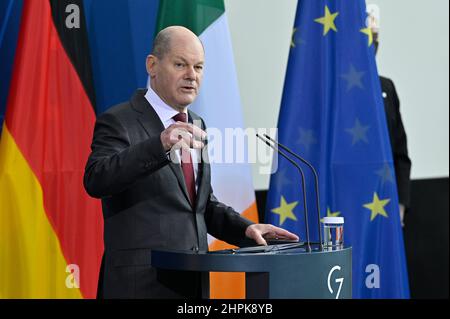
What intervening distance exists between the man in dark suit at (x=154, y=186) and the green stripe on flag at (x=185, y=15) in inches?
54.2

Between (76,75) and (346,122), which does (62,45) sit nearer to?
(76,75)

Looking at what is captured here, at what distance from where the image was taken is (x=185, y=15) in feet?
13.3

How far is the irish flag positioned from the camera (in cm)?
402

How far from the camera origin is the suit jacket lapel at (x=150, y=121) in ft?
8.38

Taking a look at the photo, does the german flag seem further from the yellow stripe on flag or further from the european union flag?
the european union flag

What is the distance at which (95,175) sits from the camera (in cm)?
238

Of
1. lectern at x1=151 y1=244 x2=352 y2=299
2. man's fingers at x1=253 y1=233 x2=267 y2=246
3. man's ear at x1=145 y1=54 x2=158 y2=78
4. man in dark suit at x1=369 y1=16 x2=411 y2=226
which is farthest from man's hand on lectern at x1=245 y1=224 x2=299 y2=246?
man in dark suit at x1=369 y1=16 x2=411 y2=226

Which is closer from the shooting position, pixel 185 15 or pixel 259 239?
pixel 259 239

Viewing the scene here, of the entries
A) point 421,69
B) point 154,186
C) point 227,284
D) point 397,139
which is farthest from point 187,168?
point 421,69

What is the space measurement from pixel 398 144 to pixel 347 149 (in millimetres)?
833

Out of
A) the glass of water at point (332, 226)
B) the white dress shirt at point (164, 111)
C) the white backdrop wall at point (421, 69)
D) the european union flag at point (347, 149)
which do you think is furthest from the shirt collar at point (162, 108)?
the white backdrop wall at point (421, 69)

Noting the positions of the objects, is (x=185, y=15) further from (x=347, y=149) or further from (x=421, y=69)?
(x=421, y=69)

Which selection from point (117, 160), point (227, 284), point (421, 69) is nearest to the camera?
point (117, 160)

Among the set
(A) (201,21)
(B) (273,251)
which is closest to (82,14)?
(A) (201,21)
